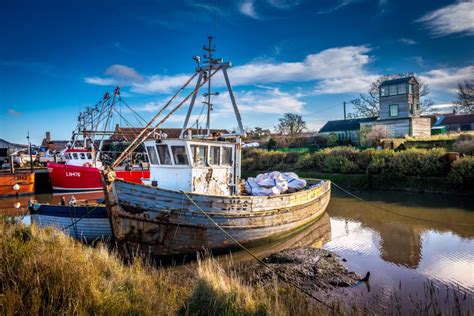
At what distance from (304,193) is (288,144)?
24.6m

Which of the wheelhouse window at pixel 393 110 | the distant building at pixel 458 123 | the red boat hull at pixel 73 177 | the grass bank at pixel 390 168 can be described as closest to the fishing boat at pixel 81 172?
the red boat hull at pixel 73 177

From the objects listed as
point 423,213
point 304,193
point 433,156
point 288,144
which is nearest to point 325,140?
point 288,144

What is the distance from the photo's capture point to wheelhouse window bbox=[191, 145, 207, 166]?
880 cm

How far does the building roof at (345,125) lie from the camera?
34084 millimetres

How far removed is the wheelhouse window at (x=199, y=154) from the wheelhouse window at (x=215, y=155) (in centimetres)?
23

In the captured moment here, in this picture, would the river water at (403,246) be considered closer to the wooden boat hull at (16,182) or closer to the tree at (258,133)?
the wooden boat hull at (16,182)

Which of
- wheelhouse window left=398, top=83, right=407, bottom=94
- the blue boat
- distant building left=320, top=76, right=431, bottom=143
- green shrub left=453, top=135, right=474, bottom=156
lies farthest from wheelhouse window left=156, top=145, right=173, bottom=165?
wheelhouse window left=398, top=83, right=407, bottom=94

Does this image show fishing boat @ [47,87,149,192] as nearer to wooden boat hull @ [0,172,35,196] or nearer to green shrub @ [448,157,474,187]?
wooden boat hull @ [0,172,35,196]

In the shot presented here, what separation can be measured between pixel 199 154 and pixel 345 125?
3066cm

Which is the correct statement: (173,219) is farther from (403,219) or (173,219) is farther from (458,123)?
(458,123)

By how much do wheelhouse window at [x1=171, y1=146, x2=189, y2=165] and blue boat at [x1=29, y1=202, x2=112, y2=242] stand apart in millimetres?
2434

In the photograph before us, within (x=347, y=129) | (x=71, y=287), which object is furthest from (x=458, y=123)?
(x=71, y=287)

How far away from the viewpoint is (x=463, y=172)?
1546cm

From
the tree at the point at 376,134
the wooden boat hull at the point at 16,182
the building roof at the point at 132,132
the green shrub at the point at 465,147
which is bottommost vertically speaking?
the wooden boat hull at the point at 16,182
